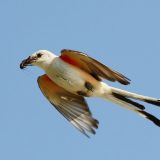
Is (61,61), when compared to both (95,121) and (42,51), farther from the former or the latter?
(95,121)

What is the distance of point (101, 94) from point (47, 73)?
0.86m

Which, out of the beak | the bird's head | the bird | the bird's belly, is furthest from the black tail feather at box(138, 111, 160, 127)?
the beak

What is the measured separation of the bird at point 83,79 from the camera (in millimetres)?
8695

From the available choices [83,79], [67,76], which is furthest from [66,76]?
[83,79]

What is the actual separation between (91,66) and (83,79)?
238 millimetres

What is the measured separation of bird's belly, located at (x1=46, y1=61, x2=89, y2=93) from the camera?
8.72 m

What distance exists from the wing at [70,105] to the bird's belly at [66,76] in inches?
25.8

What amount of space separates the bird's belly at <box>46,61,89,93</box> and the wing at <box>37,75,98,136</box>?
66cm

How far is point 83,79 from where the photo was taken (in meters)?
8.85

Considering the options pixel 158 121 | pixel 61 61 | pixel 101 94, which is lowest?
pixel 158 121

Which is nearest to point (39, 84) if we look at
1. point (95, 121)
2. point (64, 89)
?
point (64, 89)

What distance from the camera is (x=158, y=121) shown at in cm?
920

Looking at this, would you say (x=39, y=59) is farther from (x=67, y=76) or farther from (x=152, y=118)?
(x=152, y=118)

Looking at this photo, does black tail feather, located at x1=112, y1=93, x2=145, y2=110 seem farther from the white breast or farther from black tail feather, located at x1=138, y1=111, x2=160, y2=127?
the white breast
